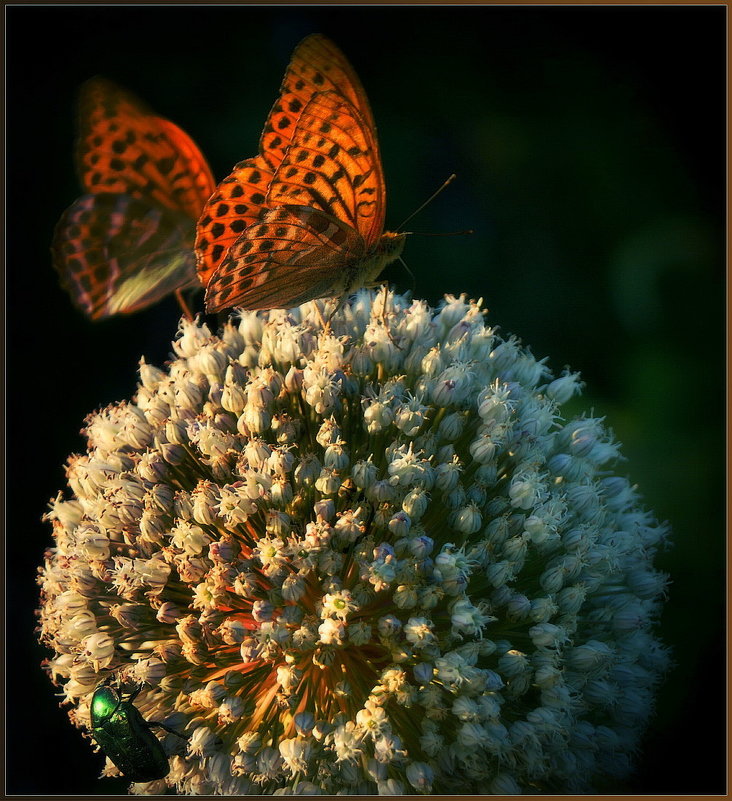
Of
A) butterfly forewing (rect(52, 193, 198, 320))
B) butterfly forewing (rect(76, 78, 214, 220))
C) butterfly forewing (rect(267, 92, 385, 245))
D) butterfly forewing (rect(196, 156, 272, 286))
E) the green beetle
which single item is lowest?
the green beetle

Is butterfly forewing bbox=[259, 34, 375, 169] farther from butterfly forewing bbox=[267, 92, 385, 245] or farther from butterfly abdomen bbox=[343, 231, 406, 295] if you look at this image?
butterfly abdomen bbox=[343, 231, 406, 295]

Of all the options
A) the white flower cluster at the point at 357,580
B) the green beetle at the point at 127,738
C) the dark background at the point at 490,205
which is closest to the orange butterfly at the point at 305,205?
the white flower cluster at the point at 357,580

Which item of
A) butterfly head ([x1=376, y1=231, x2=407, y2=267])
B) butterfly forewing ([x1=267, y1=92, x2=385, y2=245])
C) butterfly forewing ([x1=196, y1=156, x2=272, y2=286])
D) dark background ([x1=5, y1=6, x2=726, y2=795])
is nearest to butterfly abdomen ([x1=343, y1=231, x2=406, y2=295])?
butterfly head ([x1=376, y1=231, x2=407, y2=267])

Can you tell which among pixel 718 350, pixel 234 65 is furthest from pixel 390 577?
pixel 234 65

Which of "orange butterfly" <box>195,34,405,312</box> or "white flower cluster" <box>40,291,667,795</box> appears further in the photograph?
"orange butterfly" <box>195,34,405,312</box>

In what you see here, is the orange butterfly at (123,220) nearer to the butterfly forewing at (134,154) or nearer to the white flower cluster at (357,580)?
the butterfly forewing at (134,154)

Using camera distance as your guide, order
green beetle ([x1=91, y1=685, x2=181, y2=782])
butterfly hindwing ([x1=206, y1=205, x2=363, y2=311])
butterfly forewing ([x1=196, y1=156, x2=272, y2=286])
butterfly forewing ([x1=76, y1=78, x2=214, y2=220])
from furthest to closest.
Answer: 1. butterfly forewing ([x1=76, y1=78, x2=214, y2=220])
2. butterfly forewing ([x1=196, y1=156, x2=272, y2=286])
3. butterfly hindwing ([x1=206, y1=205, x2=363, y2=311])
4. green beetle ([x1=91, y1=685, x2=181, y2=782])
